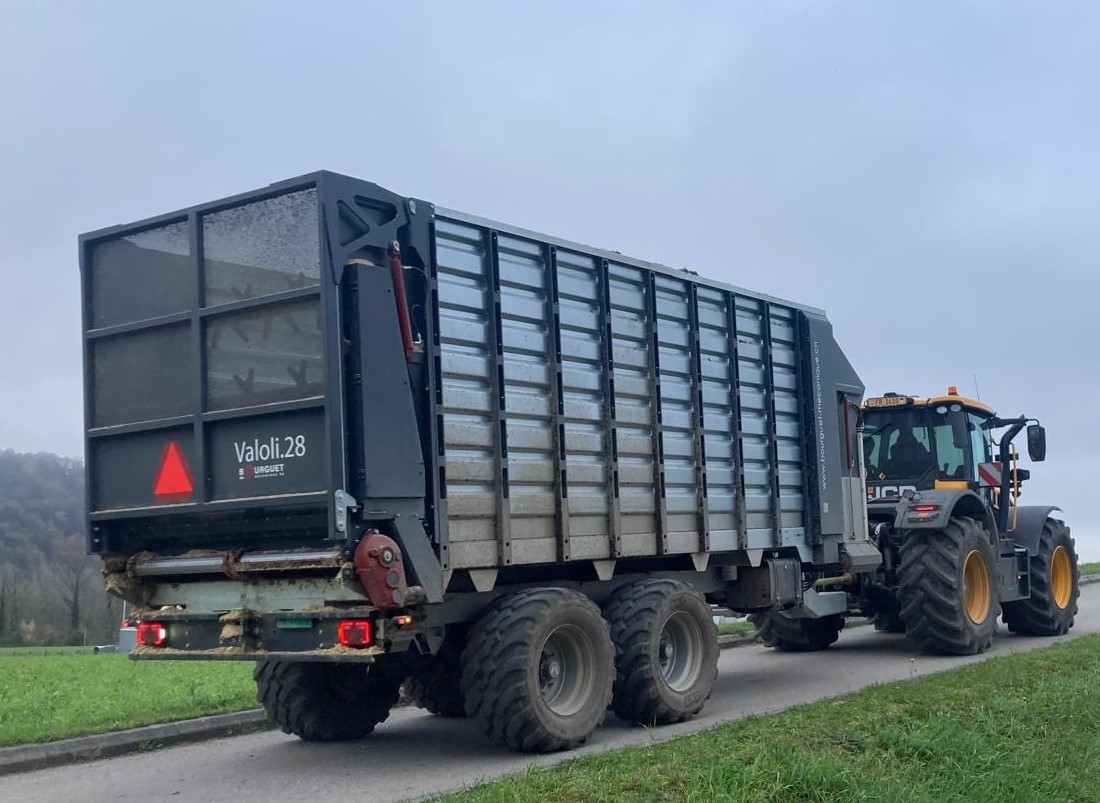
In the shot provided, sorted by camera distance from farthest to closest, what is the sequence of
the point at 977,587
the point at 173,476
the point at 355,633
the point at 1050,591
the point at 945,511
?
the point at 1050,591 → the point at 977,587 → the point at 945,511 → the point at 173,476 → the point at 355,633

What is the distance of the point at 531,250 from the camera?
9.26 meters

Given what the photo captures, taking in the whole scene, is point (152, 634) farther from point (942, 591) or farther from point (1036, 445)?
point (1036, 445)

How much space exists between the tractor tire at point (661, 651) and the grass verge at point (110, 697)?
3.42 metres

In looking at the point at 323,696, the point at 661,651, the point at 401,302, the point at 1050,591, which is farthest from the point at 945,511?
the point at 401,302

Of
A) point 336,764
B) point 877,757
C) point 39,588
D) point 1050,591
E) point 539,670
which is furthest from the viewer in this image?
point 39,588

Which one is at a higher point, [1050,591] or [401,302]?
[401,302]

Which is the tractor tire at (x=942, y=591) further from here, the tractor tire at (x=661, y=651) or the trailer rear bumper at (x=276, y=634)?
the trailer rear bumper at (x=276, y=634)

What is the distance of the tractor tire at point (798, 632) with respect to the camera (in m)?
14.9

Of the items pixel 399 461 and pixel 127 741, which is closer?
pixel 399 461

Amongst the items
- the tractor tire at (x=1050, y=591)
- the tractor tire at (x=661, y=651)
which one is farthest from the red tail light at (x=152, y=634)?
the tractor tire at (x=1050, y=591)

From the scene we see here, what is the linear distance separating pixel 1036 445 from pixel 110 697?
10.3 metres

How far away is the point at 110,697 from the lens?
11.5 meters

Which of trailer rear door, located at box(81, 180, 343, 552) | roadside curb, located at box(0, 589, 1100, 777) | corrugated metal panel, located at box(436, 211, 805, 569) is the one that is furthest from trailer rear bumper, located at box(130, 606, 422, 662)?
roadside curb, located at box(0, 589, 1100, 777)

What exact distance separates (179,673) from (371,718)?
17.8ft
